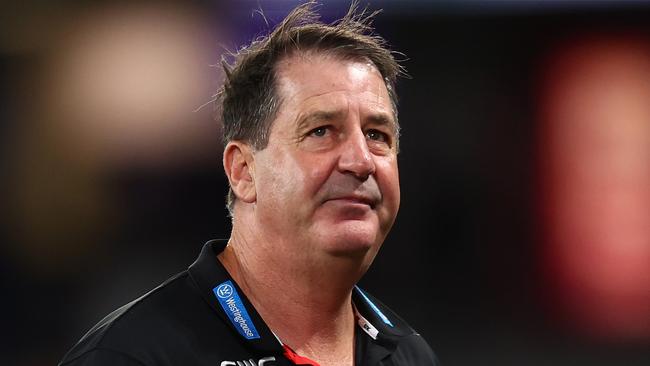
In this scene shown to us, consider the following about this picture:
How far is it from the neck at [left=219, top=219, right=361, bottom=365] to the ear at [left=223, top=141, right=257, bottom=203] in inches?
3.2

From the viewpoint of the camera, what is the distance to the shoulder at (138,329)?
4.85ft

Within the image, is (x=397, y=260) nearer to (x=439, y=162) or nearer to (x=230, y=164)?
(x=439, y=162)

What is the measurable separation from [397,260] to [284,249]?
2408mm

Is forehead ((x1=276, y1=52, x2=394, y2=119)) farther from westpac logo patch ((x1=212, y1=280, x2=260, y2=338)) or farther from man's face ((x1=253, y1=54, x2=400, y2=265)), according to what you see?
westpac logo patch ((x1=212, y1=280, x2=260, y2=338))

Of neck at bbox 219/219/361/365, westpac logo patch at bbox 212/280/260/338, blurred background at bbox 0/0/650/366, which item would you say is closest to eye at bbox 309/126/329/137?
neck at bbox 219/219/361/365

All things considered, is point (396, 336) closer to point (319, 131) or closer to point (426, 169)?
point (319, 131)

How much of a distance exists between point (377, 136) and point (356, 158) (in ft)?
0.46

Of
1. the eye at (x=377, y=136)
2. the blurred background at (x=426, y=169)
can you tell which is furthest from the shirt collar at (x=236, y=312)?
the blurred background at (x=426, y=169)

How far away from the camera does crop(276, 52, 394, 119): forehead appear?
1.70m

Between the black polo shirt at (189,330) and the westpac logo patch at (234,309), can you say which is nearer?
the black polo shirt at (189,330)

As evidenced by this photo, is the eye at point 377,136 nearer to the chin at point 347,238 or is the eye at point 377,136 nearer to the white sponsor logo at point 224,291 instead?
the chin at point 347,238

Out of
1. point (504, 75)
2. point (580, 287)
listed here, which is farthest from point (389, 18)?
point (580, 287)

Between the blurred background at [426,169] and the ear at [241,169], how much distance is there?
2.24m

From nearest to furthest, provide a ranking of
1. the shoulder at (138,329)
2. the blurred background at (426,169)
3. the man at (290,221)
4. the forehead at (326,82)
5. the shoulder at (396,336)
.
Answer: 1. the shoulder at (138,329)
2. the man at (290,221)
3. the forehead at (326,82)
4. the shoulder at (396,336)
5. the blurred background at (426,169)
